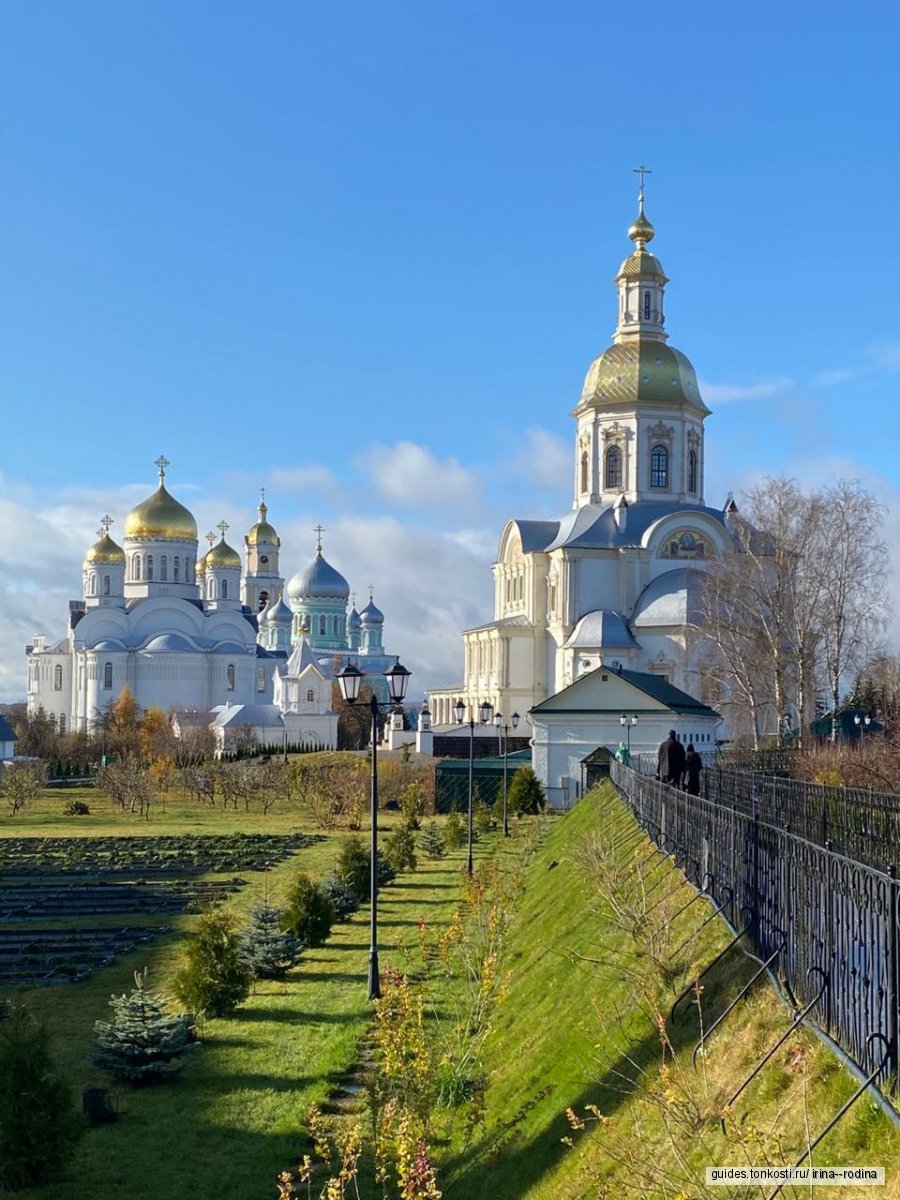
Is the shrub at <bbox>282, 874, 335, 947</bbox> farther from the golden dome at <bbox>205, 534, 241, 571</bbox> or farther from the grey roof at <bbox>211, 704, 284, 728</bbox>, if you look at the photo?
the golden dome at <bbox>205, 534, 241, 571</bbox>

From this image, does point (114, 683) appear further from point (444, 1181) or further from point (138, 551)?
point (444, 1181)

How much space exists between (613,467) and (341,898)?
131 ft

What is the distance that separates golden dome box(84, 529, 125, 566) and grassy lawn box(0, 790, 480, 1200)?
5835 centimetres

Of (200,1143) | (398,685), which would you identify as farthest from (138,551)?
(200,1143)

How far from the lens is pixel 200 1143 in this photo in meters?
9.03

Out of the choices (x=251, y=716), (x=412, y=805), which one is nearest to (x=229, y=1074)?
(x=412, y=805)

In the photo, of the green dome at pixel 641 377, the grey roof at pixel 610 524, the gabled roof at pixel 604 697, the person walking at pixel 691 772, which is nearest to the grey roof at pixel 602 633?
the grey roof at pixel 610 524

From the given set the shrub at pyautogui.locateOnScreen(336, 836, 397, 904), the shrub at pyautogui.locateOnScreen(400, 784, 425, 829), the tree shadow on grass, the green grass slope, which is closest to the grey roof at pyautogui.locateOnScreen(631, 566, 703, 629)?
the shrub at pyautogui.locateOnScreen(400, 784, 425, 829)

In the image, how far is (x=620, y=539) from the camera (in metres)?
54.3

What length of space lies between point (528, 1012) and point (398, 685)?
627cm

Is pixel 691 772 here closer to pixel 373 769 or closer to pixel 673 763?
pixel 673 763

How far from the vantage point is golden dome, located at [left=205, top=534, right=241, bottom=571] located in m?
78.5

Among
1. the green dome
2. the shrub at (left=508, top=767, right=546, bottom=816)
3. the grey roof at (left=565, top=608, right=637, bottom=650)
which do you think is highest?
the green dome

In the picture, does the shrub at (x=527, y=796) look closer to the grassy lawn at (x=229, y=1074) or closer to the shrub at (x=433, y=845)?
the shrub at (x=433, y=845)
